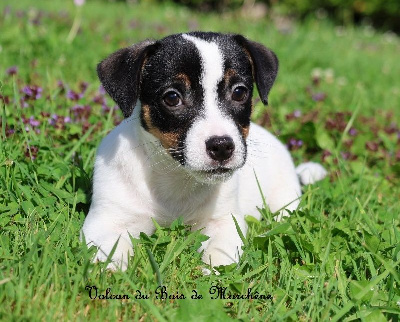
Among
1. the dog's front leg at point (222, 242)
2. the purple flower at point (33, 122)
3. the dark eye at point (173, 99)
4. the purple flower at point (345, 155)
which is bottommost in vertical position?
the purple flower at point (345, 155)

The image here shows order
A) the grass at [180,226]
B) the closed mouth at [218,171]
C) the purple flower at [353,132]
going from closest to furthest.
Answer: the grass at [180,226]
the closed mouth at [218,171]
the purple flower at [353,132]

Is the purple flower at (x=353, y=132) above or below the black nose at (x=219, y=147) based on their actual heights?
below

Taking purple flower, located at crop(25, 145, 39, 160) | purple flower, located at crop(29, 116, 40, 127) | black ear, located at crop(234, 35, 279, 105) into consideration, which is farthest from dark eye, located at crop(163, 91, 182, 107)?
purple flower, located at crop(29, 116, 40, 127)

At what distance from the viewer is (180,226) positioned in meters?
3.47

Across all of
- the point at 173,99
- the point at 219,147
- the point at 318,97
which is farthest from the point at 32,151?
the point at 318,97

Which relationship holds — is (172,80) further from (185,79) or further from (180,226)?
(180,226)

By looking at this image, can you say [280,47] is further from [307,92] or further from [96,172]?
[96,172]

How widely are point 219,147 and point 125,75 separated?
30.0 inches

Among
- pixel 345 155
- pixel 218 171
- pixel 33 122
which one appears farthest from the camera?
pixel 345 155

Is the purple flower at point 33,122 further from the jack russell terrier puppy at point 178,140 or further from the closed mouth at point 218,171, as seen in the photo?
the closed mouth at point 218,171

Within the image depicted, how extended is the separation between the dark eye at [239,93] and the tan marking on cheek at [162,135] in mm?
449

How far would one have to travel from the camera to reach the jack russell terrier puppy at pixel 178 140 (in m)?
3.33

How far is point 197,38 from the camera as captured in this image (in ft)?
11.7

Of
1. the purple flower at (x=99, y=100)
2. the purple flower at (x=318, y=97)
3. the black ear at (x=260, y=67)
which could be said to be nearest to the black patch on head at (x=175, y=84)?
the black ear at (x=260, y=67)
